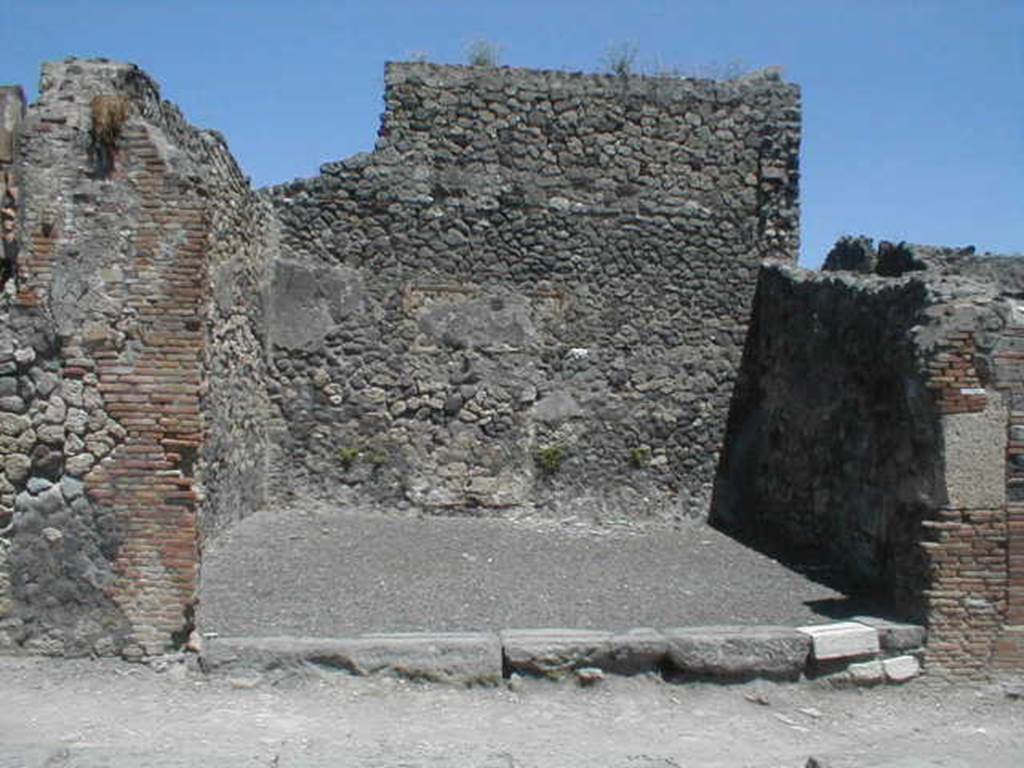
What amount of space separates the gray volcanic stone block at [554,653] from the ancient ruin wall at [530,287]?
4.90 m

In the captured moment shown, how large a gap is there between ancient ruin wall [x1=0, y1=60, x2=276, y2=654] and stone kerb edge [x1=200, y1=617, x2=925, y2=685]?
2.15 feet

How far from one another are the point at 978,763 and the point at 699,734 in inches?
55.0

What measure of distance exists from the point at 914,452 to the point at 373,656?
378 centimetres

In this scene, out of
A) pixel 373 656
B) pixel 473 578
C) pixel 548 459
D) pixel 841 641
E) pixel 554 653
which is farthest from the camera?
pixel 548 459

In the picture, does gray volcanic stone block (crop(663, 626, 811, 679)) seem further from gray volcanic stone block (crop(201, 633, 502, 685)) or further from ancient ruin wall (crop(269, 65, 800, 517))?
ancient ruin wall (crop(269, 65, 800, 517))

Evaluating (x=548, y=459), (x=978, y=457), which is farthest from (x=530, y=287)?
(x=978, y=457)

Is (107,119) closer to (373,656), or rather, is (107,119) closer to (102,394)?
(102,394)

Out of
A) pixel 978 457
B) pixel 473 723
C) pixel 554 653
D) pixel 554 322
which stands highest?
pixel 554 322

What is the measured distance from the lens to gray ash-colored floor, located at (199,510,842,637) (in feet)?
23.5

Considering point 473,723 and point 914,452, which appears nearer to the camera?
point 473,723

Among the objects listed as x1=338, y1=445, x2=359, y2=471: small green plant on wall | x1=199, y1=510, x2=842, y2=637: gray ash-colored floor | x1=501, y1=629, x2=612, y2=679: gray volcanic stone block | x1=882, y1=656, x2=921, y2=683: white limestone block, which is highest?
x1=338, y1=445, x2=359, y2=471: small green plant on wall

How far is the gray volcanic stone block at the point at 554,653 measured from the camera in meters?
6.36

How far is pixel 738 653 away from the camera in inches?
257

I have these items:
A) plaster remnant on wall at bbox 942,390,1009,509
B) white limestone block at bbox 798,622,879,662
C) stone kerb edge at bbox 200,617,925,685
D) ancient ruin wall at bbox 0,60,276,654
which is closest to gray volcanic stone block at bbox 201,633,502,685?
stone kerb edge at bbox 200,617,925,685
